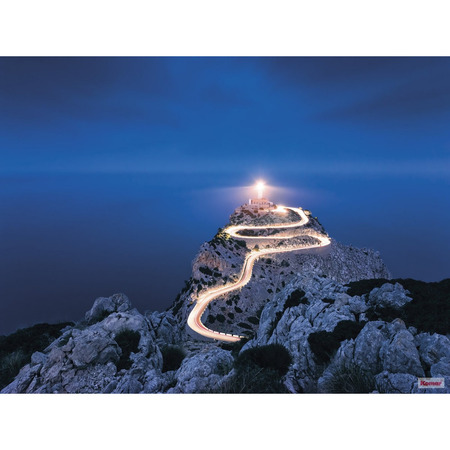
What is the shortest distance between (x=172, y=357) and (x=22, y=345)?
5.18m

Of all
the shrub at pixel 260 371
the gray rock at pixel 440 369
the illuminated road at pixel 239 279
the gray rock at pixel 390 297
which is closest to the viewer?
the gray rock at pixel 440 369

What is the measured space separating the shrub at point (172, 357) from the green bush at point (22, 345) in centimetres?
396

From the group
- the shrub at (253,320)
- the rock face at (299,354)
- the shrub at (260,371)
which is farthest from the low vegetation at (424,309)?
the shrub at (253,320)

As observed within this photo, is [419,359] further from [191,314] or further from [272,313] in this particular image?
[191,314]

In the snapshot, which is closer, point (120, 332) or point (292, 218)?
point (120, 332)

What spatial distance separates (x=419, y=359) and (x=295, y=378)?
8.27 ft

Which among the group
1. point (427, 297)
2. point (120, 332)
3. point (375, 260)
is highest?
Result: point (427, 297)

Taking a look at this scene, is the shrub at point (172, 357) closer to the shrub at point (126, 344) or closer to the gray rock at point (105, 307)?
the shrub at point (126, 344)

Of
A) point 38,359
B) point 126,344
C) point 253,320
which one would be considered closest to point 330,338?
point 126,344

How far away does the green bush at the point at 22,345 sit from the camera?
7.02 metres

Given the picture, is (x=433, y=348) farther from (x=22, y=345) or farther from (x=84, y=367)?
(x=22, y=345)

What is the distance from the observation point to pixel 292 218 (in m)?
63.8

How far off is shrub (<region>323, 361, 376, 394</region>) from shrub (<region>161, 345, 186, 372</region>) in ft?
16.1

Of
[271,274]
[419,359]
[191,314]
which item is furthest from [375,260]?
[419,359]
